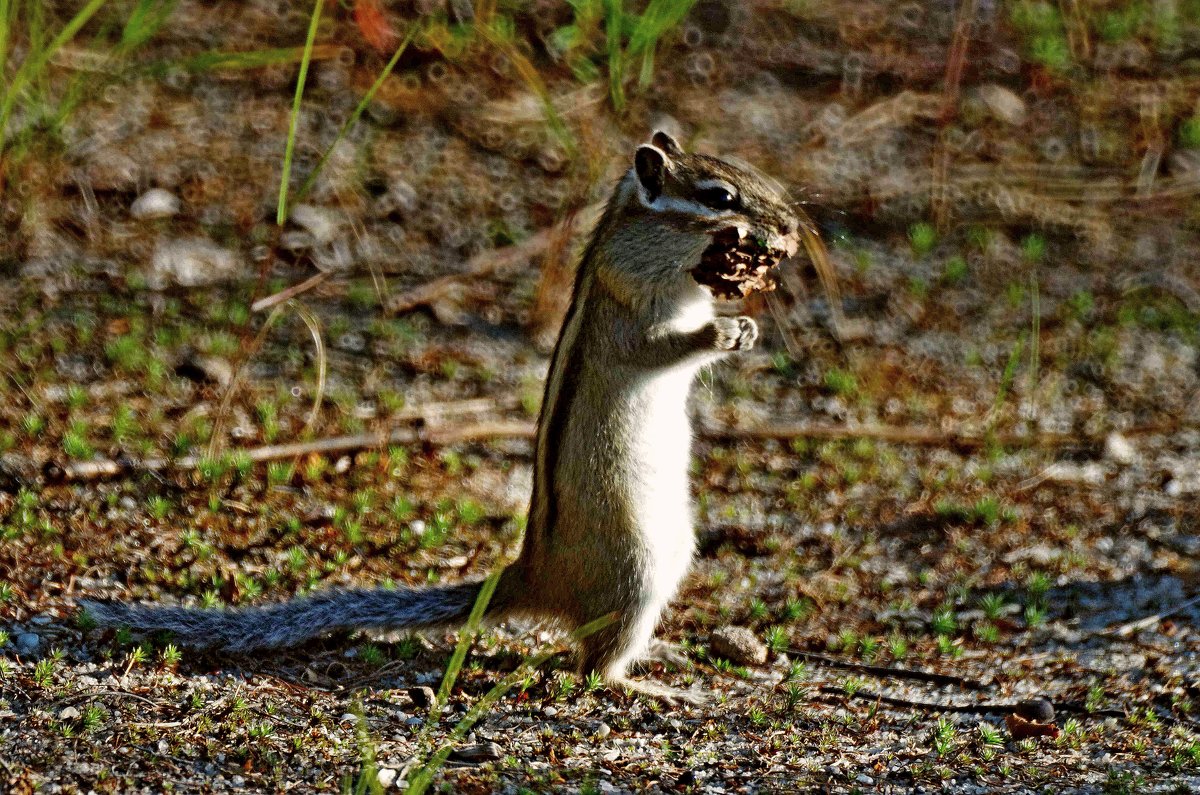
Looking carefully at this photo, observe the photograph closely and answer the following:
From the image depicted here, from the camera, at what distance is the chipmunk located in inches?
147

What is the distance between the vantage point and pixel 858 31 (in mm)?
7254

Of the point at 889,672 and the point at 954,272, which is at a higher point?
the point at 954,272

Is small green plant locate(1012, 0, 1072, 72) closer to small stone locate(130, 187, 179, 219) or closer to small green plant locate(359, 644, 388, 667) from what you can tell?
Result: small stone locate(130, 187, 179, 219)

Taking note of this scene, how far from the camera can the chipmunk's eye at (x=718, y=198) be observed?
3.79 m

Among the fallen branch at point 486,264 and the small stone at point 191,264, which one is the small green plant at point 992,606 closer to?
the fallen branch at point 486,264

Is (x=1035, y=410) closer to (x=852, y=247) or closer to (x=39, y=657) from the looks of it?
(x=852, y=247)

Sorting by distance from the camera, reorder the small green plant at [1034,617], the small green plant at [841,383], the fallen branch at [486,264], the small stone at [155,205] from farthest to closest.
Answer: the small stone at [155,205] → the fallen branch at [486,264] → the small green plant at [841,383] → the small green plant at [1034,617]

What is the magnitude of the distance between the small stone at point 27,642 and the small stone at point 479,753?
1183mm

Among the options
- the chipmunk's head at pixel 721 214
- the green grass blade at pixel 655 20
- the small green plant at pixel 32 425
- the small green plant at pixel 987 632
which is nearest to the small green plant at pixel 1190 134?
the green grass blade at pixel 655 20

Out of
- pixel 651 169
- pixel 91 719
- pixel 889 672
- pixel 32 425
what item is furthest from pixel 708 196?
pixel 32 425

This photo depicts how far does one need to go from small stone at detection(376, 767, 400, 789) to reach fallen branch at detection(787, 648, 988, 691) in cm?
140

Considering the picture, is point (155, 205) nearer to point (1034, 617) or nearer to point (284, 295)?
point (284, 295)

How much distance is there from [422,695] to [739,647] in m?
0.96

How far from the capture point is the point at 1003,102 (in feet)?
22.6
